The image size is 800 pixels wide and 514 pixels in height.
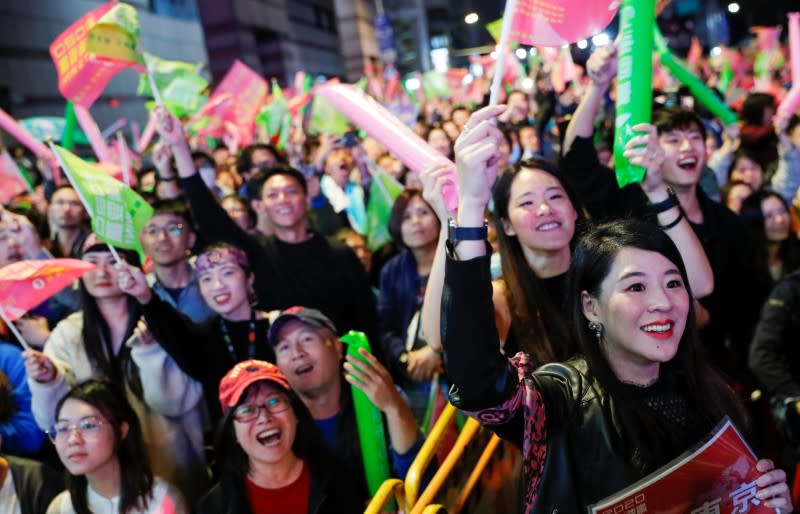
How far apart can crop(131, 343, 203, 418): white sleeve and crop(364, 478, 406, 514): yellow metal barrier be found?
1291 mm

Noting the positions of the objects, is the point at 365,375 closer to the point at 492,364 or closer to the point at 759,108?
the point at 492,364

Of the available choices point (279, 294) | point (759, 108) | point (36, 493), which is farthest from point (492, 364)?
point (759, 108)

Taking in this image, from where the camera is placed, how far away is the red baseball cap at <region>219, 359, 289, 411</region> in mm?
2672

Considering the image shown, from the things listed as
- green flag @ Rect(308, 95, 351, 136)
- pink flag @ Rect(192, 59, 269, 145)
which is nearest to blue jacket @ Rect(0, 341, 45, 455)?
green flag @ Rect(308, 95, 351, 136)

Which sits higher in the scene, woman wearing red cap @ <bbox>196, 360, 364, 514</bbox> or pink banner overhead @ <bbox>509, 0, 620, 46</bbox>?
pink banner overhead @ <bbox>509, 0, 620, 46</bbox>

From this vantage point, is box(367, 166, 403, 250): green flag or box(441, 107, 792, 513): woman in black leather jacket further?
box(367, 166, 403, 250): green flag

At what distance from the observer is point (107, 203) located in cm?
310

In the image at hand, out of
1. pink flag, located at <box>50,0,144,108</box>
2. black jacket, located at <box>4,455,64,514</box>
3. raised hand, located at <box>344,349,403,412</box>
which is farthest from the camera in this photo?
pink flag, located at <box>50,0,144,108</box>

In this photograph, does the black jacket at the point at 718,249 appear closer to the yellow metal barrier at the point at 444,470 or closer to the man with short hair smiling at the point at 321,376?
the yellow metal barrier at the point at 444,470

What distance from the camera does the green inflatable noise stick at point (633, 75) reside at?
7.39 ft

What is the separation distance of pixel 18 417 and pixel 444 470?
6.46ft

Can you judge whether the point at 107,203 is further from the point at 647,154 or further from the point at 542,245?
the point at 647,154

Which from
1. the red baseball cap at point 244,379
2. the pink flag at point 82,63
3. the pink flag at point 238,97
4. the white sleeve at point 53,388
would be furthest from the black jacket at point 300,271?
the pink flag at point 238,97

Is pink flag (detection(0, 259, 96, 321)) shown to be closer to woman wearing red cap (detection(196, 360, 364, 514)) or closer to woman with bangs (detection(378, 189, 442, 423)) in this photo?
woman wearing red cap (detection(196, 360, 364, 514))
